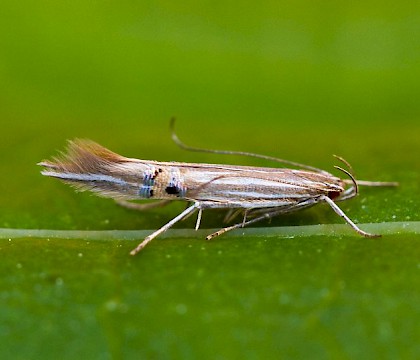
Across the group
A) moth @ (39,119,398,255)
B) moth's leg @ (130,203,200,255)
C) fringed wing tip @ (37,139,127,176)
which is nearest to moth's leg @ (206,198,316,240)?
moth @ (39,119,398,255)

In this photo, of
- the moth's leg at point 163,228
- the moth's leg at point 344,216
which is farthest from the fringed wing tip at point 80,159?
the moth's leg at point 344,216

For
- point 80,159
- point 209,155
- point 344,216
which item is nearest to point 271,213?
point 344,216

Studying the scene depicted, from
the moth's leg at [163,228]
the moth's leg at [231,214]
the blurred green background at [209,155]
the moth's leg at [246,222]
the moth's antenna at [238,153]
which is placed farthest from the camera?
the moth's antenna at [238,153]

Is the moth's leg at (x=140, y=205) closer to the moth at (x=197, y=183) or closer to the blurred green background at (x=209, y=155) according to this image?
the blurred green background at (x=209, y=155)

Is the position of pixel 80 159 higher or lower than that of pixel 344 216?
higher

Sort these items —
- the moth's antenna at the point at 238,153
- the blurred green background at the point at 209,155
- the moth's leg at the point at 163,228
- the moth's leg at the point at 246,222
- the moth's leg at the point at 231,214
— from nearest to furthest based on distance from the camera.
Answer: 1. the blurred green background at the point at 209,155
2. the moth's leg at the point at 163,228
3. the moth's leg at the point at 246,222
4. the moth's leg at the point at 231,214
5. the moth's antenna at the point at 238,153

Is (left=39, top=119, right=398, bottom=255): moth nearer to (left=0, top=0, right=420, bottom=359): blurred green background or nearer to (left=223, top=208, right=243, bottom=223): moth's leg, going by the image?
(left=223, top=208, right=243, bottom=223): moth's leg

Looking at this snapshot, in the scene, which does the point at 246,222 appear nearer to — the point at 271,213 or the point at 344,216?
the point at 271,213
